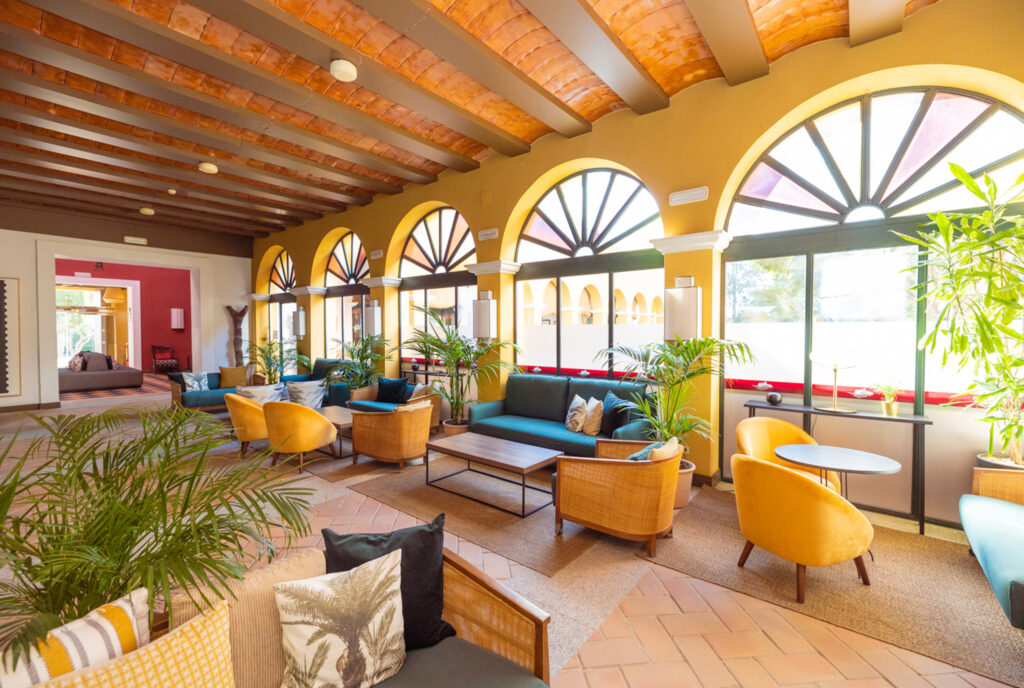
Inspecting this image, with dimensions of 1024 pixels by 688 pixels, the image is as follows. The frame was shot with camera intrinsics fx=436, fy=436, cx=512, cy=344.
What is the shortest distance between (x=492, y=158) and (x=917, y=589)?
547 centimetres

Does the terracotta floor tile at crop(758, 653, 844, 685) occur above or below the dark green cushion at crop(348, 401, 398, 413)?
below

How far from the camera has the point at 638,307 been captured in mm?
4848

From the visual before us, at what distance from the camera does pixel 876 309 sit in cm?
356

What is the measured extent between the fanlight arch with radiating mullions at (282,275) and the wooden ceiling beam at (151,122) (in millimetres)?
4229

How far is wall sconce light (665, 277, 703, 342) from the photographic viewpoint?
4.00 meters

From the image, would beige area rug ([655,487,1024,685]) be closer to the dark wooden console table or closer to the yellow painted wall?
the dark wooden console table

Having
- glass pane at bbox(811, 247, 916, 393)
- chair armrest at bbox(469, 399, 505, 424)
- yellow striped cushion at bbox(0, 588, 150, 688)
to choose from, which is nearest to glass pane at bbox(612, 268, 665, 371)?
glass pane at bbox(811, 247, 916, 393)

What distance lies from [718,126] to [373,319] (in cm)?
552

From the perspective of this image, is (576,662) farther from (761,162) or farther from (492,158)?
(492,158)

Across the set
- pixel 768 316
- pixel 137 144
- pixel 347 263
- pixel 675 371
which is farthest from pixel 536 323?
pixel 137 144

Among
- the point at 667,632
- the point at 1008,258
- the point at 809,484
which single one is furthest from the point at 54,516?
the point at 1008,258

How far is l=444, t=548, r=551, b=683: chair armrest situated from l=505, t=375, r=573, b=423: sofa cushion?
10.8 feet

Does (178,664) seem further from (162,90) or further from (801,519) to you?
(162,90)

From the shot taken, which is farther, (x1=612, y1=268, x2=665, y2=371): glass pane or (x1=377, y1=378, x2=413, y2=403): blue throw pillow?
(x1=377, y1=378, x2=413, y2=403): blue throw pillow
